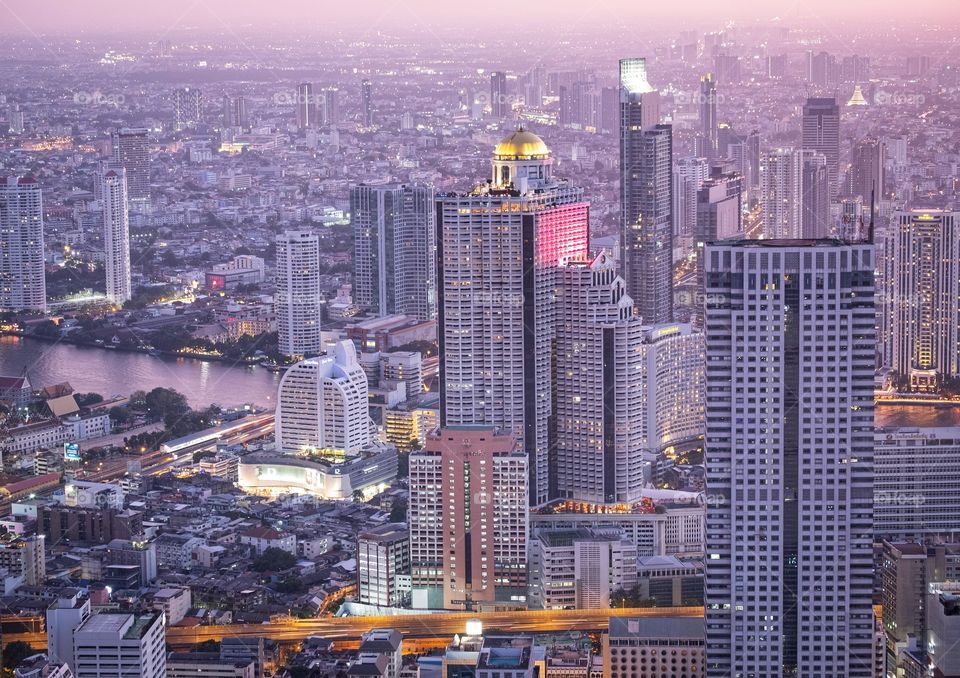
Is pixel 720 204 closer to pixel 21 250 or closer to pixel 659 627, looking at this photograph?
pixel 21 250

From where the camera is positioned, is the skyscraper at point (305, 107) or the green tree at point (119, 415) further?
the skyscraper at point (305, 107)

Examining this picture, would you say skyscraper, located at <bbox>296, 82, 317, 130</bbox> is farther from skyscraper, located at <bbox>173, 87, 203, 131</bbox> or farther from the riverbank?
the riverbank

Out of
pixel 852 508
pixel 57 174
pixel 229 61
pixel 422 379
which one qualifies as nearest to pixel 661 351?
pixel 422 379

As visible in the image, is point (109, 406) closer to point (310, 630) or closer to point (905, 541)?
point (310, 630)

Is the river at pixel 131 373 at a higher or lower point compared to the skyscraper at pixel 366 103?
lower

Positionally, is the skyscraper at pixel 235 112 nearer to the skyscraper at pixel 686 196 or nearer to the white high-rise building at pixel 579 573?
the skyscraper at pixel 686 196

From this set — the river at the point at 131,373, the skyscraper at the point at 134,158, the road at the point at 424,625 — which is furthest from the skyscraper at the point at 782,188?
the skyscraper at the point at 134,158

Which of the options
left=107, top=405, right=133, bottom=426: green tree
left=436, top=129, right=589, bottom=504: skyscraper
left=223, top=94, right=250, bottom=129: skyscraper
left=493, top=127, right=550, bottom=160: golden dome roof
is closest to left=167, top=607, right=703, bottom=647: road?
left=436, top=129, right=589, bottom=504: skyscraper
